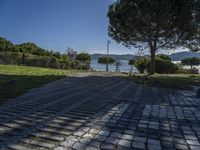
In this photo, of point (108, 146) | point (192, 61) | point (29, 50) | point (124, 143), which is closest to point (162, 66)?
point (192, 61)

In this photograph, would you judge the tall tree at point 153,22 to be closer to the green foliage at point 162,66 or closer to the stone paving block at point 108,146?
the green foliage at point 162,66

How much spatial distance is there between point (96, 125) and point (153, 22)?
15.7 m

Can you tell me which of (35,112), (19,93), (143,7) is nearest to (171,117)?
(35,112)

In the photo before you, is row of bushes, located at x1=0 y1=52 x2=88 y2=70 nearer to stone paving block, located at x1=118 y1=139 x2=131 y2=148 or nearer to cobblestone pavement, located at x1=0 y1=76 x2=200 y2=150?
cobblestone pavement, located at x1=0 y1=76 x2=200 y2=150

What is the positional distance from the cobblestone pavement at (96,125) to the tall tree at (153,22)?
1242 centimetres

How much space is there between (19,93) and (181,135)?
191 inches

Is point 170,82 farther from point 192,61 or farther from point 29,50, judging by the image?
point 29,50

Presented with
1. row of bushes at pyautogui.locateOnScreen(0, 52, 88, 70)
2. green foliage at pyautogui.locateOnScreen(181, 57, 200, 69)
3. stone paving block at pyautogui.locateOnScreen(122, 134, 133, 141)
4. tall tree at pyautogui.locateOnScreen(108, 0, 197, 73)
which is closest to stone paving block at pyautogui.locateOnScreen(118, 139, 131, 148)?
stone paving block at pyautogui.locateOnScreen(122, 134, 133, 141)

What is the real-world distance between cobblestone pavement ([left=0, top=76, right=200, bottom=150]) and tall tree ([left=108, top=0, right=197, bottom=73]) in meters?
12.4

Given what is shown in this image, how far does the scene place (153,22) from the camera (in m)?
18.7

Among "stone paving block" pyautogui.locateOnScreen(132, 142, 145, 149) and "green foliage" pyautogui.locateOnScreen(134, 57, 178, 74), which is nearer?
"stone paving block" pyautogui.locateOnScreen(132, 142, 145, 149)

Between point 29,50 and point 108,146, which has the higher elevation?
point 29,50

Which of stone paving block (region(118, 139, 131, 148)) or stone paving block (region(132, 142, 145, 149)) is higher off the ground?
stone paving block (region(118, 139, 131, 148))

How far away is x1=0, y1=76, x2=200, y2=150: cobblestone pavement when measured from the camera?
3.44 meters
